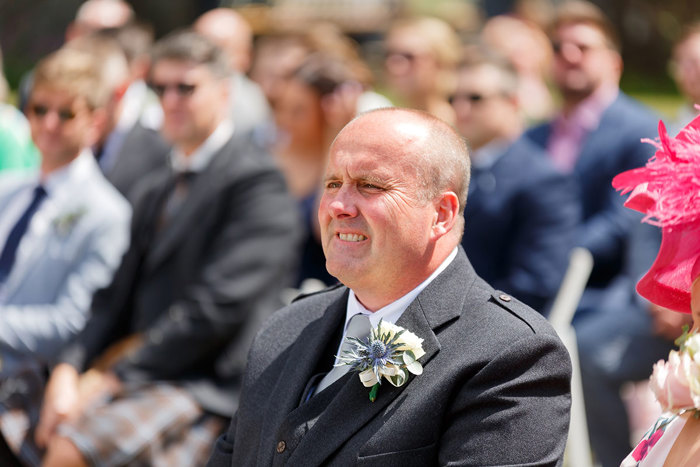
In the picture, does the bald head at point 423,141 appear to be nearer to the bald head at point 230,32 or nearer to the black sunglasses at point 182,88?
the black sunglasses at point 182,88

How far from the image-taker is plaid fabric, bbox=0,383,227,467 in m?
4.24

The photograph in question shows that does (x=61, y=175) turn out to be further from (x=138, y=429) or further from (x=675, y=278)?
(x=675, y=278)

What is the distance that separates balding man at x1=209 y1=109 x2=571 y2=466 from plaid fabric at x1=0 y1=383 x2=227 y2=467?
5.04ft

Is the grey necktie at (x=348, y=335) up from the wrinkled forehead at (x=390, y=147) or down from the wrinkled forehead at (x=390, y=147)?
Answer: down

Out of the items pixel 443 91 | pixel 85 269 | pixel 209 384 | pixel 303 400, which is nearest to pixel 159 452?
pixel 209 384

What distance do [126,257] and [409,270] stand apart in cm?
249

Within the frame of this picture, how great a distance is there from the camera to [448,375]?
2.48 meters

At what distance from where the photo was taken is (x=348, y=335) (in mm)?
2756

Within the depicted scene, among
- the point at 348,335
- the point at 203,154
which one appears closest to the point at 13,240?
the point at 203,154

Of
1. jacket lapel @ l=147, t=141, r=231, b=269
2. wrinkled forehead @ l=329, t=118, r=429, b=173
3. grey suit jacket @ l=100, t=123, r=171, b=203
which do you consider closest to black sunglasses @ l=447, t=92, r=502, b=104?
jacket lapel @ l=147, t=141, r=231, b=269

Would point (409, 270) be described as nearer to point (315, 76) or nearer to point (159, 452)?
point (159, 452)

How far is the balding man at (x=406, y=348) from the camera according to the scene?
243 cm

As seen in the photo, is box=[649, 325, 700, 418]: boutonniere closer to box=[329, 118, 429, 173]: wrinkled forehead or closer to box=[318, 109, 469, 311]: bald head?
box=[318, 109, 469, 311]: bald head

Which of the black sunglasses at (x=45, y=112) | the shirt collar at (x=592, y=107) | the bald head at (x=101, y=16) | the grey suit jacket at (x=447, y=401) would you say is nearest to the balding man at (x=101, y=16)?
the bald head at (x=101, y=16)
